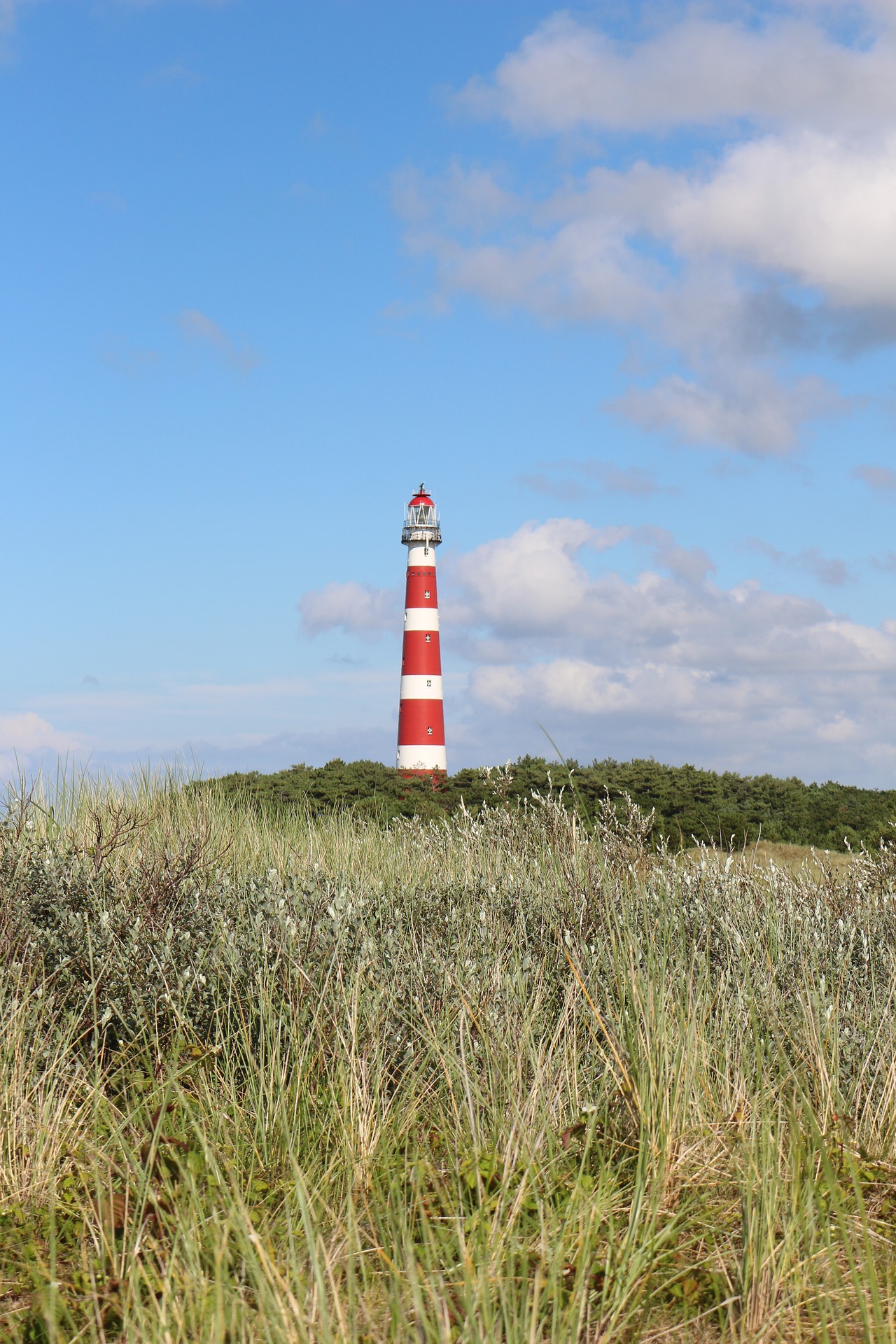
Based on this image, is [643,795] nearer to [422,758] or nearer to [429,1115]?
[422,758]

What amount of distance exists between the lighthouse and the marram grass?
19852mm

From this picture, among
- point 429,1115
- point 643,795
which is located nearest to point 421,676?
point 643,795

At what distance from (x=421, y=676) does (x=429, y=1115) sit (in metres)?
Answer: 23.2

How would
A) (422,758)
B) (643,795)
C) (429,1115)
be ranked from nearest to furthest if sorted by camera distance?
(429,1115) < (643,795) < (422,758)

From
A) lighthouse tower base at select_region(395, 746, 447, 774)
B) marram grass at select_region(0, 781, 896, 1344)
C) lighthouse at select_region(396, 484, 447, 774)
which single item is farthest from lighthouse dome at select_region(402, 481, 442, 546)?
marram grass at select_region(0, 781, 896, 1344)

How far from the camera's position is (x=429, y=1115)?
4.03 metres

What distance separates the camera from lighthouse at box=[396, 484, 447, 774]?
2681 cm

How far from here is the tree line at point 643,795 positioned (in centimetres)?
1686

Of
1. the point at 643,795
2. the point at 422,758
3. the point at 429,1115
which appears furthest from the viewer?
the point at 422,758

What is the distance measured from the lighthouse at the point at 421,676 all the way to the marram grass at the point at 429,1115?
19.9m

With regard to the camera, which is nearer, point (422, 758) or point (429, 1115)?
point (429, 1115)

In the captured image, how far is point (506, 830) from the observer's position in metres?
11.9

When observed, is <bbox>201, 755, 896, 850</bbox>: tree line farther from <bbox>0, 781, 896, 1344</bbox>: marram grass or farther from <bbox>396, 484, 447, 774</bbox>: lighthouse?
<bbox>0, 781, 896, 1344</bbox>: marram grass

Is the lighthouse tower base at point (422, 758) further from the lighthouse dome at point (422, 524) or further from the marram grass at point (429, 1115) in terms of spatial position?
the marram grass at point (429, 1115)
